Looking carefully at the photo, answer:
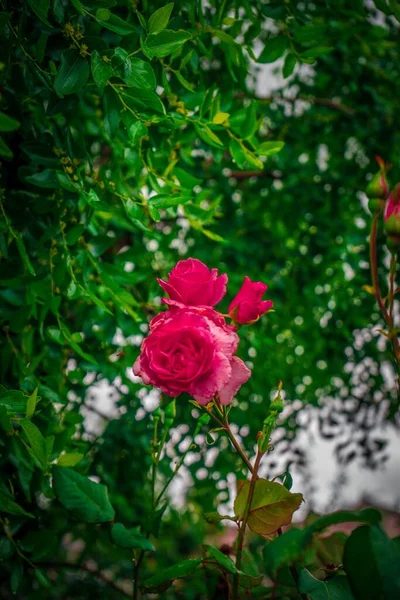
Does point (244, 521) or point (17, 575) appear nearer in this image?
point (244, 521)

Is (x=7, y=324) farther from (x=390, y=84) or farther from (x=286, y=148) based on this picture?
(x=390, y=84)

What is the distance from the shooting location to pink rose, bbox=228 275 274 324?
569mm

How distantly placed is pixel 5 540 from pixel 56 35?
23.3 inches

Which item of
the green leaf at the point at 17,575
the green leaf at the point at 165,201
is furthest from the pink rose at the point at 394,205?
the green leaf at the point at 17,575

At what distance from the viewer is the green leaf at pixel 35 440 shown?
0.56 m

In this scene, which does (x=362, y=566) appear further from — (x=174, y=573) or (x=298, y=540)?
(x=174, y=573)

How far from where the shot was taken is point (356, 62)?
1.44 m

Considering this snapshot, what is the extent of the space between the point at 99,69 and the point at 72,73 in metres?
0.04

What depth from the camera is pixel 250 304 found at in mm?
570

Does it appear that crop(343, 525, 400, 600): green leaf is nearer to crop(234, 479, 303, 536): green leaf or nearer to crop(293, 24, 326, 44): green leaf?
crop(234, 479, 303, 536): green leaf

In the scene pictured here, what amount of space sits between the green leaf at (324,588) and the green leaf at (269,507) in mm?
53

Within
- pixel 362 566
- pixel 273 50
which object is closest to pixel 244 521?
pixel 362 566

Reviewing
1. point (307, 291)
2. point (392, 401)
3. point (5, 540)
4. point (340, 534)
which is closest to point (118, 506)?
point (5, 540)

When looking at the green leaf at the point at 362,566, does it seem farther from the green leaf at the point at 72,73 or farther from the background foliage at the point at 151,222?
the green leaf at the point at 72,73
